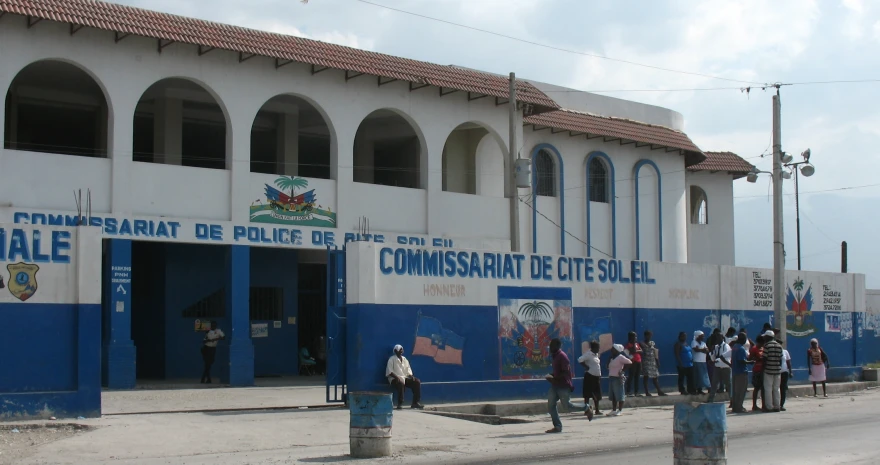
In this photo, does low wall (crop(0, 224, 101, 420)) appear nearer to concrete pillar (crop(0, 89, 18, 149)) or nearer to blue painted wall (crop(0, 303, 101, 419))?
blue painted wall (crop(0, 303, 101, 419))

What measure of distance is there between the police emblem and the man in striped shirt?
13.8m

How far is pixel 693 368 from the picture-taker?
917 inches

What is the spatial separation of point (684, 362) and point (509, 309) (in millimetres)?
4421

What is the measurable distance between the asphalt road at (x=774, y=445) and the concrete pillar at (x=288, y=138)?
49.1 ft

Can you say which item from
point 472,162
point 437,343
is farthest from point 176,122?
point 437,343

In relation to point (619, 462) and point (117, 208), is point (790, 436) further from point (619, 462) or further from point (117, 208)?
point (117, 208)

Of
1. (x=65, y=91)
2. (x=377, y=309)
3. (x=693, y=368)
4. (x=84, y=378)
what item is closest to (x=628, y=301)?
(x=693, y=368)

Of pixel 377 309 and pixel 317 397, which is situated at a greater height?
pixel 377 309

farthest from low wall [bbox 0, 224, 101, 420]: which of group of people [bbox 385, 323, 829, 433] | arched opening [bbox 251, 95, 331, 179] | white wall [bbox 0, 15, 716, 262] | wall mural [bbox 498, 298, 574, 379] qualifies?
arched opening [bbox 251, 95, 331, 179]

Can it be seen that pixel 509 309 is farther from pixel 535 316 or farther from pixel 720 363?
pixel 720 363

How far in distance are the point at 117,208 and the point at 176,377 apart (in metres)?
5.74

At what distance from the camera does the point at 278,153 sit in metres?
29.9

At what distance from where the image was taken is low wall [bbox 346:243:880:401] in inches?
774

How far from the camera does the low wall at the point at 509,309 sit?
19.7 m
